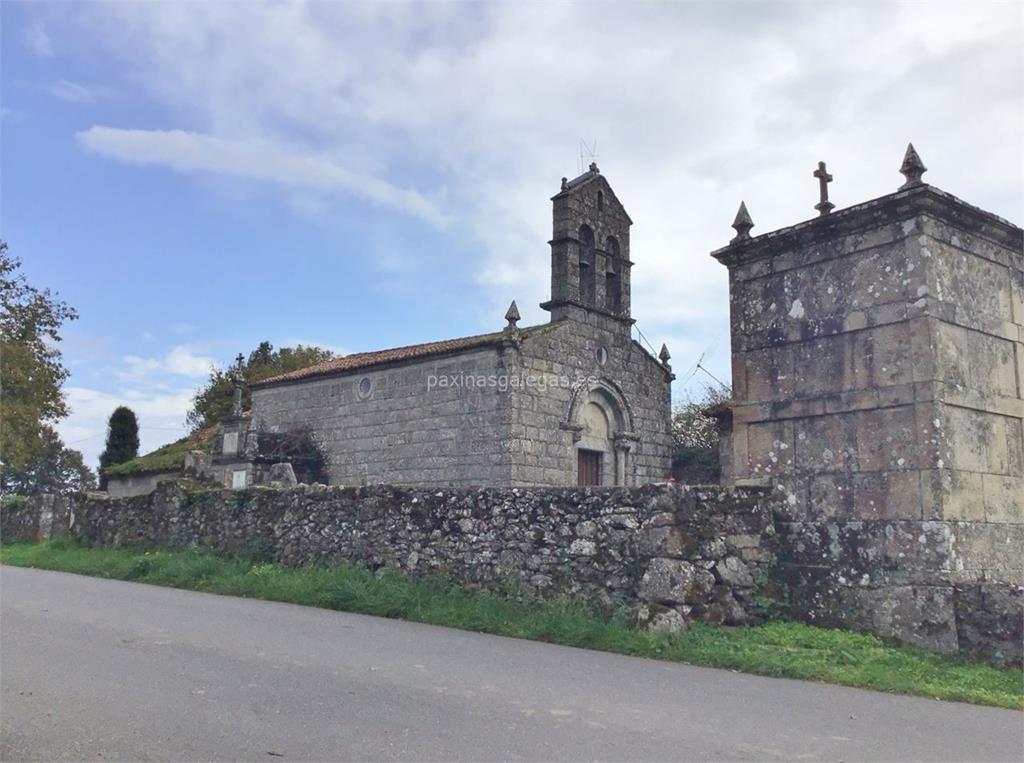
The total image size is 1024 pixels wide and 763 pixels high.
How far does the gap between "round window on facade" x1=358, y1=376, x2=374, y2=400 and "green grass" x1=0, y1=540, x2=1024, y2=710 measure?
888cm

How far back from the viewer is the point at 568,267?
21.2 meters

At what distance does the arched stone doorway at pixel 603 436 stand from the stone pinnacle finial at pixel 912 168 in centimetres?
1354

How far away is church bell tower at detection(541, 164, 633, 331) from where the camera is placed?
21.2 metres

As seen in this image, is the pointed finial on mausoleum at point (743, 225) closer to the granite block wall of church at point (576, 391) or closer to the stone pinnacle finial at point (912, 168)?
→ the stone pinnacle finial at point (912, 168)

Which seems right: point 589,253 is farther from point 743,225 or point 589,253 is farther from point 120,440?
point 120,440

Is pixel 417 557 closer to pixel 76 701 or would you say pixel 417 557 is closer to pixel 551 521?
pixel 551 521

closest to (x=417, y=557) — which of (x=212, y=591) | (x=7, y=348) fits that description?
(x=212, y=591)

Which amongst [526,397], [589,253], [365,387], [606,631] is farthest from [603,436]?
[606,631]

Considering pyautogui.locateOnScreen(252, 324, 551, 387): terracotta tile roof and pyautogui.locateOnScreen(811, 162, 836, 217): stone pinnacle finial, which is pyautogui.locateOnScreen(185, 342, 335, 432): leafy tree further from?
pyautogui.locateOnScreen(811, 162, 836, 217): stone pinnacle finial

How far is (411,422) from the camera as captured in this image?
20.2 metres

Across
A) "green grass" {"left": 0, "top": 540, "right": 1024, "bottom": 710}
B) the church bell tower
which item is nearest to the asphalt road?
"green grass" {"left": 0, "top": 540, "right": 1024, "bottom": 710}

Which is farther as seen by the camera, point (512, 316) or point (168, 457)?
point (168, 457)

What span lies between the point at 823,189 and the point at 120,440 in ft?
122

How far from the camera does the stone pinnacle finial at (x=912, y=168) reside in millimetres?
7445
